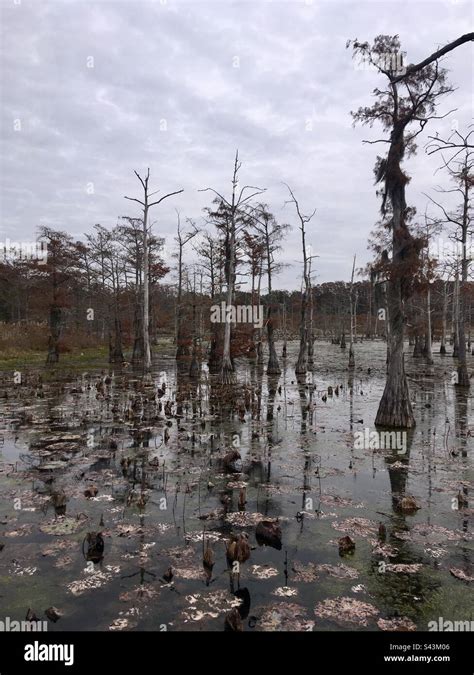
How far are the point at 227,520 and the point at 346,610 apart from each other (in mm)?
2475

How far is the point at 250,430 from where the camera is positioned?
40.1ft

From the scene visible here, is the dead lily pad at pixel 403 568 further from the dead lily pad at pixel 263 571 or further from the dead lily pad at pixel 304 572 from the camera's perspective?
the dead lily pad at pixel 263 571

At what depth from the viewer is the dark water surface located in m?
Answer: 4.32

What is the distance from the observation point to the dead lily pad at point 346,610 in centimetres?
A: 411

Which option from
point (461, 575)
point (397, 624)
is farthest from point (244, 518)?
point (461, 575)

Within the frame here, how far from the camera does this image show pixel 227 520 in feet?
20.9

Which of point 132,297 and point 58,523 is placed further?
point 132,297

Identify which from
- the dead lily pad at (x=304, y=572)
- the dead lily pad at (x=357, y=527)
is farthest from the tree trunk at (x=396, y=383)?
the dead lily pad at (x=304, y=572)

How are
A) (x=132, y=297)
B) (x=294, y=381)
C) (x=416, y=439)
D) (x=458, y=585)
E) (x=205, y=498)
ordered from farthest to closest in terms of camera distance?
(x=132, y=297) < (x=294, y=381) < (x=416, y=439) < (x=205, y=498) < (x=458, y=585)

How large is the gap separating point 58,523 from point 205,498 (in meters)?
2.33

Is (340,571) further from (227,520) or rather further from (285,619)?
(227,520)

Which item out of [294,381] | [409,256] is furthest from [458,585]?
[294,381]
